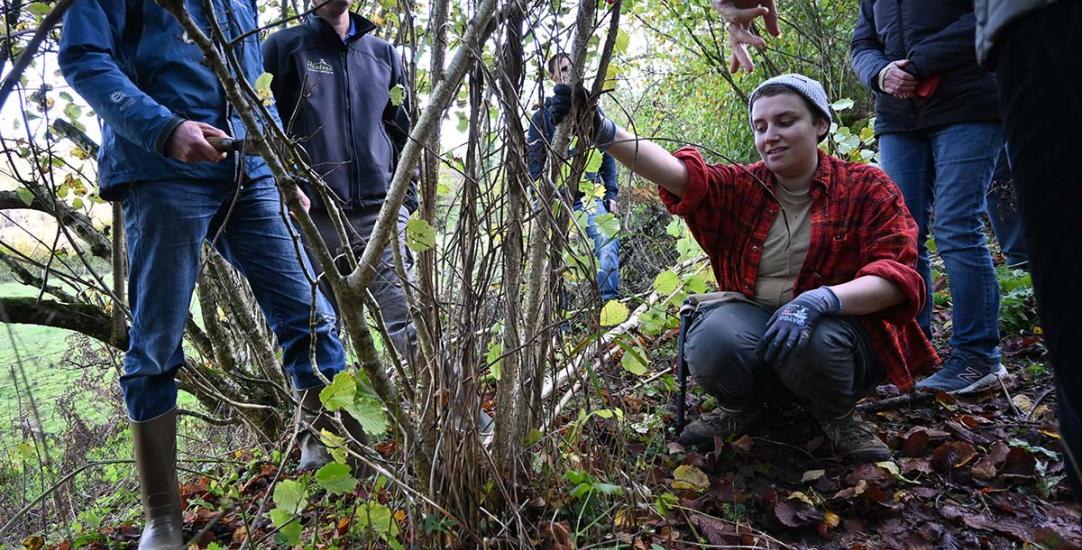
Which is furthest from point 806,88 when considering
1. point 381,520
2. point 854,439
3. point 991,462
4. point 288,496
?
point 288,496

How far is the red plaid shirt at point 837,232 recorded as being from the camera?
78.5 inches

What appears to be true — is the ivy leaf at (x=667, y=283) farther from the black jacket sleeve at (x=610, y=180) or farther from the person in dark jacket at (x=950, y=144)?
the black jacket sleeve at (x=610, y=180)

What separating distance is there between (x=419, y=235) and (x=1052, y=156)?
1.02m

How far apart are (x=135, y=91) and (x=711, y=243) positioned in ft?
6.21

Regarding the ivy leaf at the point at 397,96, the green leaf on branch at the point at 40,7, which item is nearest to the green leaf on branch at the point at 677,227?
the ivy leaf at the point at 397,96

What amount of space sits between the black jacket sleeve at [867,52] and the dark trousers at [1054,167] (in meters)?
1.97

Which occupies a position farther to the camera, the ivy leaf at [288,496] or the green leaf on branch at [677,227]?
the green leaf on branch at [677,227]

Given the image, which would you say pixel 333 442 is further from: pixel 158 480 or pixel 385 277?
pixel 385 277

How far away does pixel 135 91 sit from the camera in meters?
1.67

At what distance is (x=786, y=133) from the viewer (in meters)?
2.06

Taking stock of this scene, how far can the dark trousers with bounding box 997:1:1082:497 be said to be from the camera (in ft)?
Result: 2.32

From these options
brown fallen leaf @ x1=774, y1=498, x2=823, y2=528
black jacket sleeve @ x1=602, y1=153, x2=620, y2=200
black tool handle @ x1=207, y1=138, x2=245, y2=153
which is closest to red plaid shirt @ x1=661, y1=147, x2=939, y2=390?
brown fallen leaf @ x1=774, y1=498, x2=823, y2=528

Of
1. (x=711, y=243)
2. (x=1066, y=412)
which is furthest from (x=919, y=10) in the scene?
(x=1066, y=412)

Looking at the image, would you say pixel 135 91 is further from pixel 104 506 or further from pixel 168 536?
pixel 104 506
